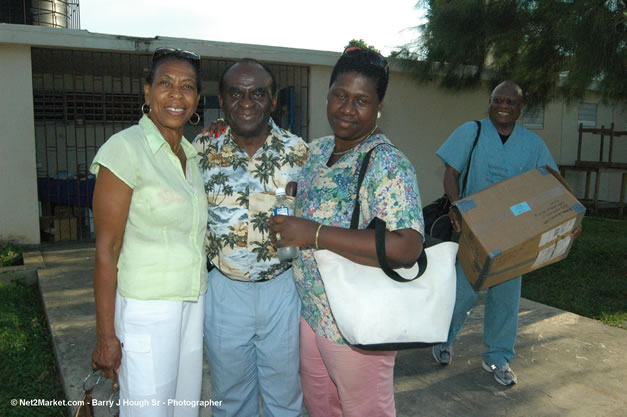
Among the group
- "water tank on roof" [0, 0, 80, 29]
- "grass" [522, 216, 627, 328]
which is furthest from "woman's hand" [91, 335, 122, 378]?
"water tank on roof" [0, 0, 80, 29]

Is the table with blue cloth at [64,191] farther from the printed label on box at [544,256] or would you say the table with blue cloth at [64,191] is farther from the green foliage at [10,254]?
the printed label on box at [544,256]

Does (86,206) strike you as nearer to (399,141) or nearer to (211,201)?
(399,141)

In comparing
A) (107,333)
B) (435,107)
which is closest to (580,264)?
(435,107)

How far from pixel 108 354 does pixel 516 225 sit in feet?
7.16

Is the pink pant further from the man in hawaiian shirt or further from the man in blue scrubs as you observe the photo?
the man in blue scrubs

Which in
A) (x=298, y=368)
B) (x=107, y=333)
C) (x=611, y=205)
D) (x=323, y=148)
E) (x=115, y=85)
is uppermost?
(x=115, y=85)

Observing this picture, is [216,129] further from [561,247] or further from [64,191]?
[64,191]

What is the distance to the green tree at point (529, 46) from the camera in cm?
514

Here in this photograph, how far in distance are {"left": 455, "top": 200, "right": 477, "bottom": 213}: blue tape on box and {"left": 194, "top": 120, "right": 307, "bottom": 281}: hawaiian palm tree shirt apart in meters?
1.23

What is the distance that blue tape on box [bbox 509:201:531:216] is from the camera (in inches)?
111

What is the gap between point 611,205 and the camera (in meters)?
13.4

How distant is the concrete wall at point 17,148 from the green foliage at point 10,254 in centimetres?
24

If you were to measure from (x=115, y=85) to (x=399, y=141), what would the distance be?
20.6 feet

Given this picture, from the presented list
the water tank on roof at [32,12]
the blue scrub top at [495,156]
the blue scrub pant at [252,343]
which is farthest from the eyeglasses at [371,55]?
the water tank on roof at [32,12]
